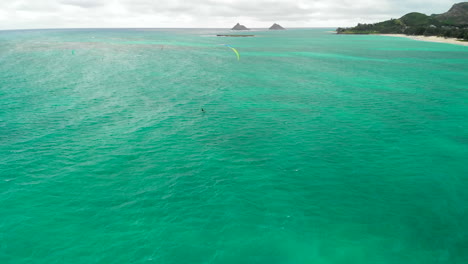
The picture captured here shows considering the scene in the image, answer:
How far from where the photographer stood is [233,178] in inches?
1495

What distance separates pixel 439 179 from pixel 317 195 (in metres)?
17.7

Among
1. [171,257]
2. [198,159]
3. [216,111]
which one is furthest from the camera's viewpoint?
[216,111]

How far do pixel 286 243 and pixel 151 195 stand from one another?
16692 millimetres

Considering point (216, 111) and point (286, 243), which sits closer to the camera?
point (286, 243)

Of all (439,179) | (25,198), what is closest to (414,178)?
(439,179)

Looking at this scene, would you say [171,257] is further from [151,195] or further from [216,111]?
[216,111]

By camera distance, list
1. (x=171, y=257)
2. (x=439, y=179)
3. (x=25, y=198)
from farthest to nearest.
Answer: (x=439, y=179), (x=25, y=198), (x=171, y=257)

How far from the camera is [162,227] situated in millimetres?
29016

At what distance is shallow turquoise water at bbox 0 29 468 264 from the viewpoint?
2672 cm

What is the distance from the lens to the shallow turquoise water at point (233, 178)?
87.7 feet

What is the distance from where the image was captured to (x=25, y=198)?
33531 millimetres

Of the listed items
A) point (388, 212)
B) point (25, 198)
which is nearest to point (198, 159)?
point (25, 198)

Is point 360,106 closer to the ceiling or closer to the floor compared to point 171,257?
closer to the ceiling

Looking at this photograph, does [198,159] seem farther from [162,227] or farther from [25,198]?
[25,198]
